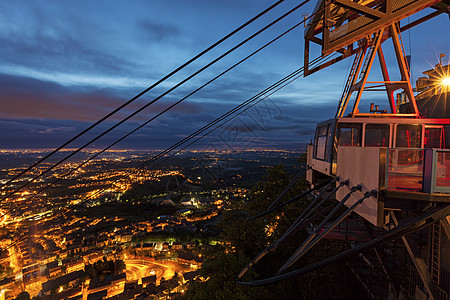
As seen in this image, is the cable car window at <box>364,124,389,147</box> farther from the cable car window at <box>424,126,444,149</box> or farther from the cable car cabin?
the cable car window at <box>424,126,444,149</box>

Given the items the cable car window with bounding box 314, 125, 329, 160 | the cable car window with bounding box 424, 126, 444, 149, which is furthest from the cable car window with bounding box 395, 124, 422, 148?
the cable car window with bounding box 314, 125, 329, 160

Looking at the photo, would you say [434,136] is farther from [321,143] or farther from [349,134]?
[321,143]

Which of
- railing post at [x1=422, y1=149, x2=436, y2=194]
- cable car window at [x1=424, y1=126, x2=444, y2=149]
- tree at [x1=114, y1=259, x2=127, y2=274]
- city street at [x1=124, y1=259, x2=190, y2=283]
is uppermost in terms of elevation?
cable car window at [x1=424, y1=126, x2=444, y2=149]

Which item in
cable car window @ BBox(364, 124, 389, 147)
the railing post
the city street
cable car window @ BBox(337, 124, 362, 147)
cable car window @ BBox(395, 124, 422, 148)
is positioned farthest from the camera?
the city street

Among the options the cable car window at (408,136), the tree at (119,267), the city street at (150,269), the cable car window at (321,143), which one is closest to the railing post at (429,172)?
the cable car window at (408,136)

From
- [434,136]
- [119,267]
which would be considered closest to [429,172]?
[434,136]

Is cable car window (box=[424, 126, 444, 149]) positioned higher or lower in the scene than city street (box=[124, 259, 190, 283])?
higher

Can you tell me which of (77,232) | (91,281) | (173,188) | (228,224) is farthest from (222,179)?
(228,224)
